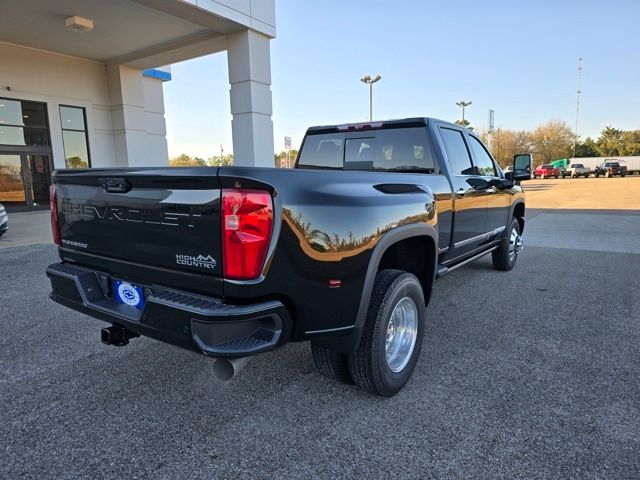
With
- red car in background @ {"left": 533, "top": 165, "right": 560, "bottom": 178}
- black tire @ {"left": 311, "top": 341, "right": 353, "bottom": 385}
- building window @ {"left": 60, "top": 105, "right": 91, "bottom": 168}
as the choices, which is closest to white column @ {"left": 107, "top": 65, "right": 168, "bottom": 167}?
building window @ {"left": 60, "top": 105, "right": 91, "bottom": 168}

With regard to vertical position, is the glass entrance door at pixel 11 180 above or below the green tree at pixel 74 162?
below

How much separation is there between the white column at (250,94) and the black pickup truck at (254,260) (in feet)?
31.3

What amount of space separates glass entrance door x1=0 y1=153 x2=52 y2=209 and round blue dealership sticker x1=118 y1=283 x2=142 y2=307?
15.9m

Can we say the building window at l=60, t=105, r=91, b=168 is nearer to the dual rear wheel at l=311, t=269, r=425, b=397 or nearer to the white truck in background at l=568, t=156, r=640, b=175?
the dual rear wheel at l=311, t=269, r=425, b=397

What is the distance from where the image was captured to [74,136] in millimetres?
16203

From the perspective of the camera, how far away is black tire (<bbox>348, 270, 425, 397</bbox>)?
104 inches

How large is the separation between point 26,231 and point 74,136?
6980mm

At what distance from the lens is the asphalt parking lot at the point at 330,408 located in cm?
221

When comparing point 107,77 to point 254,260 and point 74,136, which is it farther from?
point 254,260

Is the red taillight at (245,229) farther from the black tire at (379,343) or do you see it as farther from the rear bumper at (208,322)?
the black tire at (379,343)

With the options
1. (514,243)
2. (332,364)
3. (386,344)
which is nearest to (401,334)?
(386,344)

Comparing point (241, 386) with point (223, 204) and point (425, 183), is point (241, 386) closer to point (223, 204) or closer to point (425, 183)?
point (223, 204)

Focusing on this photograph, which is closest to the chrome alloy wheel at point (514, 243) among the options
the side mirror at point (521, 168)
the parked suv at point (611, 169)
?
the side mirror at point (521, 168)

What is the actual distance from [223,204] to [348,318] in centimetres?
96
